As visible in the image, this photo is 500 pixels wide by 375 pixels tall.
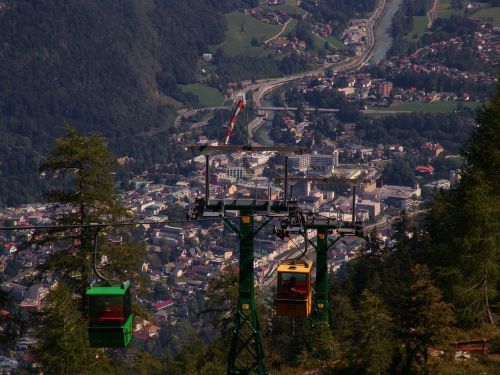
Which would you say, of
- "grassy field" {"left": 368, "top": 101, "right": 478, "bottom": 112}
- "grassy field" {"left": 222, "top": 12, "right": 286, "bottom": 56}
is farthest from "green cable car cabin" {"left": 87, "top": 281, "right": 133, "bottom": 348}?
"grassy field" {"left": 222, "top": 12, "right": 286, "bottom": 56}

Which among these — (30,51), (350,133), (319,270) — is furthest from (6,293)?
(30,51)

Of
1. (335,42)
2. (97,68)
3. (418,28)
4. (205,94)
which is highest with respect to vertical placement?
(418,28)

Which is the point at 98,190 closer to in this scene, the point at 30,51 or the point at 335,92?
the point at 335,92

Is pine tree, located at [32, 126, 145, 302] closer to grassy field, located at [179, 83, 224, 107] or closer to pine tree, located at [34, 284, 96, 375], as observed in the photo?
pine tree, located at [34, 284, 96, 375]

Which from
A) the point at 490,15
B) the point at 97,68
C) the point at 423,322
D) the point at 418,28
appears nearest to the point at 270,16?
the point at 418,28

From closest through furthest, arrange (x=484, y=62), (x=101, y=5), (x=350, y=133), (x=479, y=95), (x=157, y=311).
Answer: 1. (x=157, y=311)
2. (x=350, y=133)
3. (x=479, y=95)
4. (x=484, y=62)
5. (x=101, y=5)

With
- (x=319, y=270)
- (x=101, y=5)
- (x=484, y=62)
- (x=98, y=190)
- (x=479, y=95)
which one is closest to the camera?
(x=98, y=190)

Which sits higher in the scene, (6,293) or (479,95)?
(6,293)

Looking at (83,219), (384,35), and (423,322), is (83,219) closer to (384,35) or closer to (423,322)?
(423,322)
